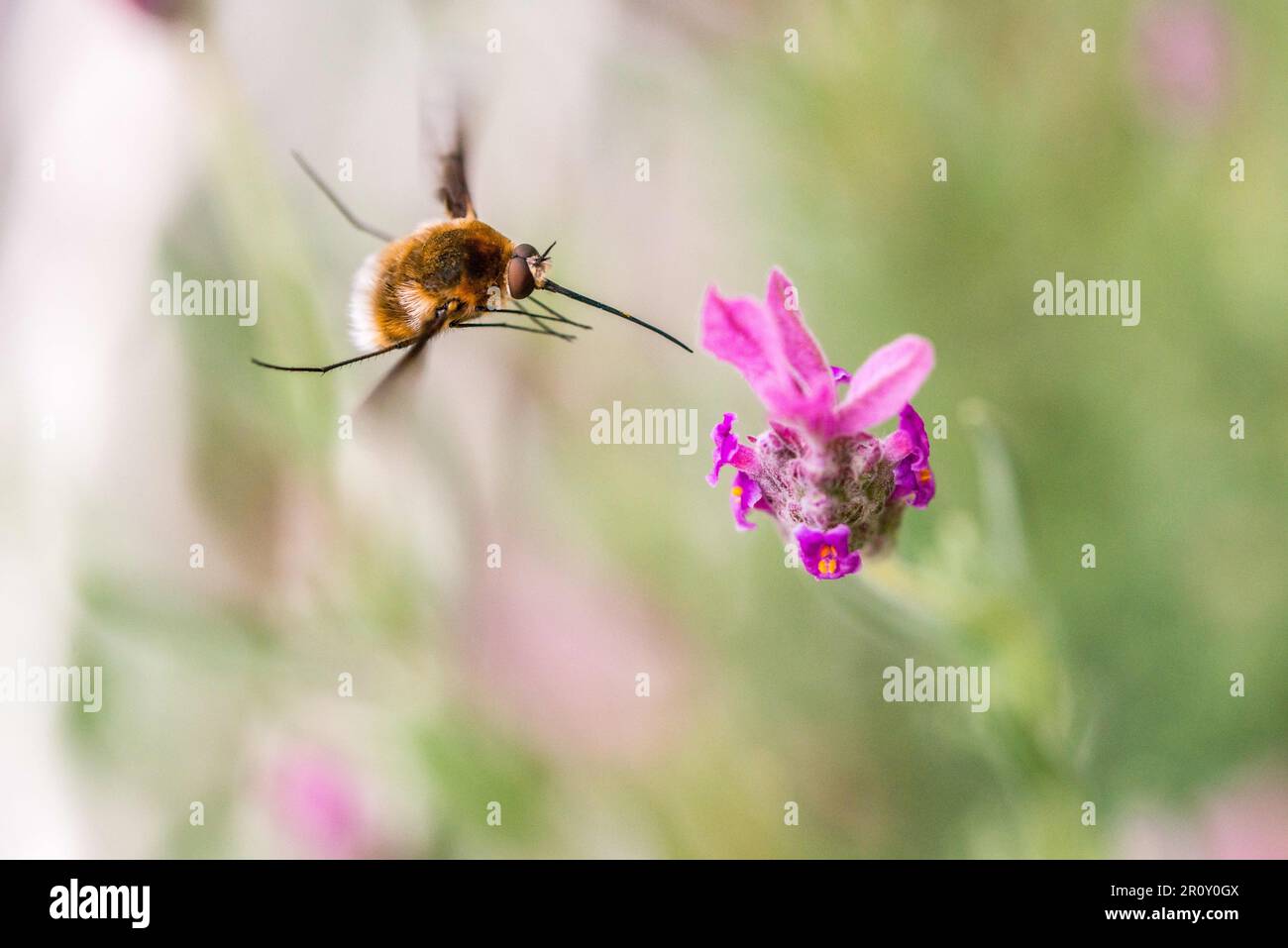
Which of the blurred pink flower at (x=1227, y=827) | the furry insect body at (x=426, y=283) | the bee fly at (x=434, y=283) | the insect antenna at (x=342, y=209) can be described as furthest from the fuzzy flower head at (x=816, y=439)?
the blurred pink flower at (x=1227, y=827)

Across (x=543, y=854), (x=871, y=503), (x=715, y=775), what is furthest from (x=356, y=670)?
(x=871, y=503)

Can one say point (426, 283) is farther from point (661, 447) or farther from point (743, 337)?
point (661, 447)

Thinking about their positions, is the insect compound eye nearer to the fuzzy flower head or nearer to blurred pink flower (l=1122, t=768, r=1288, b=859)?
the fuzzy flower head

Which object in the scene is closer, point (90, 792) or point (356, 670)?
point (356, 670)

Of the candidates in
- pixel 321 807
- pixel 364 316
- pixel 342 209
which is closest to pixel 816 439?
pixel 364 316

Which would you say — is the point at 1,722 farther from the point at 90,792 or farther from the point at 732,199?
the point at 732,199

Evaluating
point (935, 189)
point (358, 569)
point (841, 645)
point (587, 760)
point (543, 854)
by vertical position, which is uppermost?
point (935, 189)
